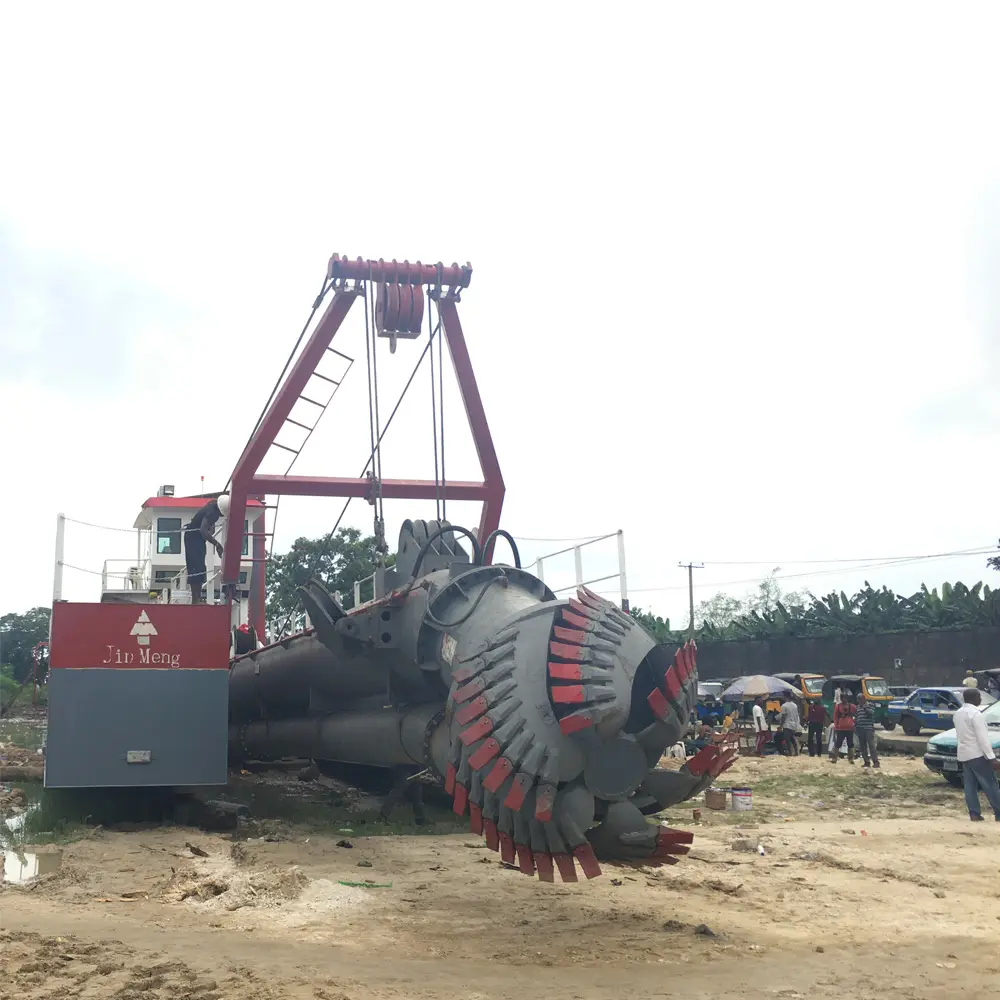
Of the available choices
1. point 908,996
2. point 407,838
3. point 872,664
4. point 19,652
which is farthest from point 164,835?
point 19,652

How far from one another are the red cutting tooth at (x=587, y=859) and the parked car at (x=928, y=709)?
21109 mm

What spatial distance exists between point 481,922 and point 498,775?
1.29m

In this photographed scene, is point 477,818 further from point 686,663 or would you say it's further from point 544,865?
point 686,663

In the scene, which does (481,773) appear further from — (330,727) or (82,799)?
(82,799)

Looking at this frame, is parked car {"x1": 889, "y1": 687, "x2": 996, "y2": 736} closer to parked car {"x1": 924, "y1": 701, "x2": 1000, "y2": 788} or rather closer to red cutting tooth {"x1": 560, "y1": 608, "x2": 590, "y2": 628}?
parked car {"x1": 924, "y1": 701, "x2": 1000, "y2": 788}

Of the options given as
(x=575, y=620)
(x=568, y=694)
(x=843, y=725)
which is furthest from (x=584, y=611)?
(x=843, y=725)

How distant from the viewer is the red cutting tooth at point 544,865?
6332 millimetres

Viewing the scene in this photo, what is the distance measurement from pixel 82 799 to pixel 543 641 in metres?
6.28

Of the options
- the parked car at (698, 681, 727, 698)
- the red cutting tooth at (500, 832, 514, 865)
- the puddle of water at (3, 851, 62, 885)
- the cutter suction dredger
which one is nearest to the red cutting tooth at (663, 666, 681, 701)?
the cutter suction dredger

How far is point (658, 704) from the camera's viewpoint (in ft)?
21.0

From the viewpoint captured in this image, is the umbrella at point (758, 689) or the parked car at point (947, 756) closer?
the parked car at point (947, 756)

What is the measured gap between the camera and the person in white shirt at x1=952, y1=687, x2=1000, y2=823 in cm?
1195

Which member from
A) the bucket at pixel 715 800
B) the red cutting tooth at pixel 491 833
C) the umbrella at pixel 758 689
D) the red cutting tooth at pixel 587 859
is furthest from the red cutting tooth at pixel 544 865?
→ the umbrella at pixel 758 689

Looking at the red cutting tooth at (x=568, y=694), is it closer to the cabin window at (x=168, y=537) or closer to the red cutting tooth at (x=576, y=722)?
the red cutting tooth at (x=576, y=722)
